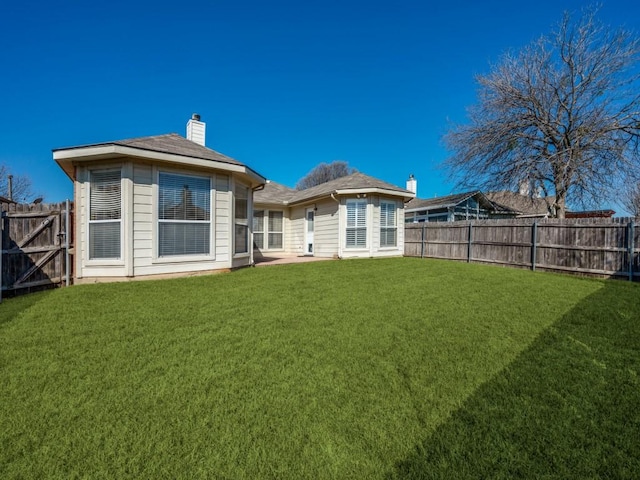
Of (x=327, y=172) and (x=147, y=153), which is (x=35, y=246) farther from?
(x=327, y=172)

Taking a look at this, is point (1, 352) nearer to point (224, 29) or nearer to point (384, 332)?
point (384, 332)

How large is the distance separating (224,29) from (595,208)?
1822cm

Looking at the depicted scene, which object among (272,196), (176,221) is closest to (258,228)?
(272,196)

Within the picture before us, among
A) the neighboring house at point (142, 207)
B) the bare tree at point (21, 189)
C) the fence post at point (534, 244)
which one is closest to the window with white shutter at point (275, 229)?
the neighboring house at point (142, 207)

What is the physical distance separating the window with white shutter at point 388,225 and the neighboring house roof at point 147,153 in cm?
630

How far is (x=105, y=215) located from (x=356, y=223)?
8.27 metres

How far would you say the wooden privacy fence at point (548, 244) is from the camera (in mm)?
7652

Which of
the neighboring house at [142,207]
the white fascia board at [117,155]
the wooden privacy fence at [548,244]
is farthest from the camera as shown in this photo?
the wooden privacy fence at [548,244]

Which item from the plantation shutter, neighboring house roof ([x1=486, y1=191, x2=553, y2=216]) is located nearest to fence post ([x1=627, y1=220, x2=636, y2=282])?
neighboring house roof ([x1=486, y1=191, x2=553, y2=216])

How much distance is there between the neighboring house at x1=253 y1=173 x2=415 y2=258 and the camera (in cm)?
1167

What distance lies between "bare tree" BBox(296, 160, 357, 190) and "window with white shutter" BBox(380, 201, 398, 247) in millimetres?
28068

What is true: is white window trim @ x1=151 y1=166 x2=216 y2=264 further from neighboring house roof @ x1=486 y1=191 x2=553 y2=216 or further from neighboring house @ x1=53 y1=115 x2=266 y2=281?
neighboring house roof @ x1=486 y1=191 x2=553 y2=216

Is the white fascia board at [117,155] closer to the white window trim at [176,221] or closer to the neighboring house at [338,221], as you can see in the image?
the white window trim at [176,221]

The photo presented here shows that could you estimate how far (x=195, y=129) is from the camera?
11.2 m
